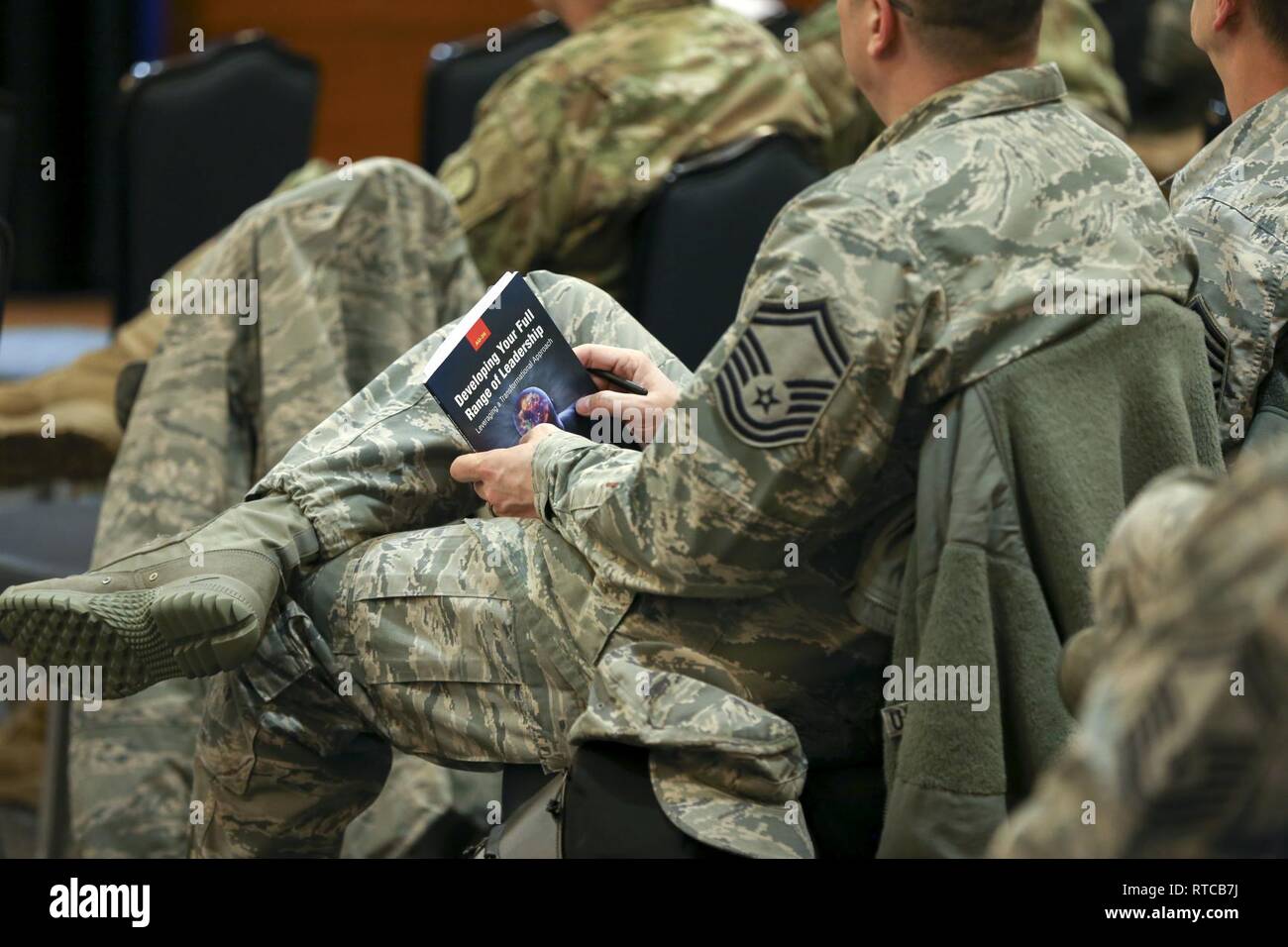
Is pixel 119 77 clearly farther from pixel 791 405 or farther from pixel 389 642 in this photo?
pixel 791 405

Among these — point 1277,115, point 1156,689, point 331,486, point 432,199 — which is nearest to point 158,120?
point 432,199

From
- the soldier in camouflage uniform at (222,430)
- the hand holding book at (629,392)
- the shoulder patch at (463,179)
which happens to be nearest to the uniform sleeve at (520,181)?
the shoulder patch at (463,179)

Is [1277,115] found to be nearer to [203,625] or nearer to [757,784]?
[757,784]

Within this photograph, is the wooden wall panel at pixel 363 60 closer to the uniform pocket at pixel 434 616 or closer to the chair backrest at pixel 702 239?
the chair backrest at pixel 702 239

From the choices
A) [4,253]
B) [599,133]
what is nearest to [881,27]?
[4,253]

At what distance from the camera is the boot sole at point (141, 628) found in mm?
1345

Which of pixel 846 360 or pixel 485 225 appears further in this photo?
pixel 485 225

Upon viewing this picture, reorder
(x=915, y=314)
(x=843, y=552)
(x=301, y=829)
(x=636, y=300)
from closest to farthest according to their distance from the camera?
(x=915, y=314)
(x=843, y=552)
(x=301, y=829)
(x=636, y=300)

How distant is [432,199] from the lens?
6.85 feet

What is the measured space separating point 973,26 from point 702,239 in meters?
0.95

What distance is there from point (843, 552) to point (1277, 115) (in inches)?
26.4

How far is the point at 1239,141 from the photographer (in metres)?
1.63

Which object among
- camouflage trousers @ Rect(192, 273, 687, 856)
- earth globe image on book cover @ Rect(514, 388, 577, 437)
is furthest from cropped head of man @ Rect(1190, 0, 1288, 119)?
earth globe image on book cover @ Rect(514, 388, 577, 437)

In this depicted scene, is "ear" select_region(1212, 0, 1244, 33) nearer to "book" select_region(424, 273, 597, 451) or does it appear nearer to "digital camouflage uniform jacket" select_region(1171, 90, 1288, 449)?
"digital camouflage uniform jacket" select_region(1171, 90, 1288, 449)
